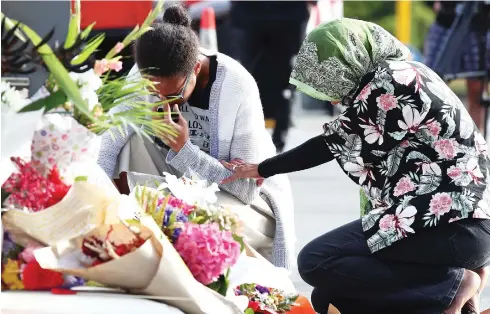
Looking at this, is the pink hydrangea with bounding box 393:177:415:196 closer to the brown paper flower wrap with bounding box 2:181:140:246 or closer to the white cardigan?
the white cardigan

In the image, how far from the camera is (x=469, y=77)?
10.6 meters

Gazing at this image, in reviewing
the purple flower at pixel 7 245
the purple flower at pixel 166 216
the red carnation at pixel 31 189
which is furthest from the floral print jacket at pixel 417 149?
the purple flower at pixel 7 245

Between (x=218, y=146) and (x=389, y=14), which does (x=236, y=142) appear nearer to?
(x=218, y=146)

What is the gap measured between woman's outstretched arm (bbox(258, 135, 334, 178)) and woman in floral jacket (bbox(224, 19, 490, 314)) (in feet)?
0.20

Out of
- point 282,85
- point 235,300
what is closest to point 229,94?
point 235,300

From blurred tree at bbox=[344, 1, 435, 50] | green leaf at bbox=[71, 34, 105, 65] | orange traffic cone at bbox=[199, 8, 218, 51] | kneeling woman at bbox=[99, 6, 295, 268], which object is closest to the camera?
green leaf at bbox=[71, 34, 105, 65]

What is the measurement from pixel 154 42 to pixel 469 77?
275 inches

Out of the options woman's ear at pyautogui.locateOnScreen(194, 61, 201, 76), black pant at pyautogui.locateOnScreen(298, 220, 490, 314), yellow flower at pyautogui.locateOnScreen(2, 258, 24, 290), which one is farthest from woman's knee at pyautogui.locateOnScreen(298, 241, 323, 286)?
yellow flower at pyautogui.locateOnScreen(2, 258, 24, 290)

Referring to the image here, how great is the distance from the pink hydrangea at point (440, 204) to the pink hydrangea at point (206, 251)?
3.10 feet

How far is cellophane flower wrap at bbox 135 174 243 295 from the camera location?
2.94 meters

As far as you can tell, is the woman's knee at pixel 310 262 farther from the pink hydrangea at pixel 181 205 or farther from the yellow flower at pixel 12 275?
the yellow flower at pixel 12 275

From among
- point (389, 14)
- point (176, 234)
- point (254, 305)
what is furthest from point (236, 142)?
point (389, 14)

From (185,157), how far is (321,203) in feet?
12.0

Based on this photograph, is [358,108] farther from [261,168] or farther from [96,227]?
[96,227]
